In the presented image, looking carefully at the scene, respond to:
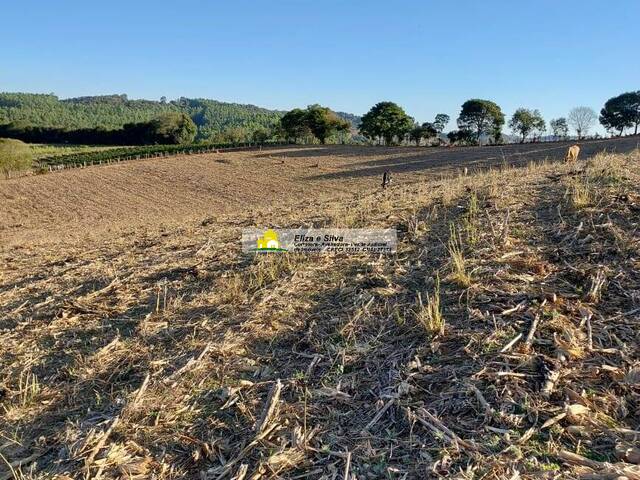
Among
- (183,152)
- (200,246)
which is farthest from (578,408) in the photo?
(183,152)

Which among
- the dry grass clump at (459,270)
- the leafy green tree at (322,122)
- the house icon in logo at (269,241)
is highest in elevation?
the leafy green tree at (322,122)

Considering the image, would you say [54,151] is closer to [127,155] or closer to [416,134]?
[127,155]

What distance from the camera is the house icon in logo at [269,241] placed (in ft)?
17.1

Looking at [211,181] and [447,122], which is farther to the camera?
[447,122]

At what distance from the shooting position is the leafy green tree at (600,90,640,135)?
160ft

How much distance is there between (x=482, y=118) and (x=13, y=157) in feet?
183

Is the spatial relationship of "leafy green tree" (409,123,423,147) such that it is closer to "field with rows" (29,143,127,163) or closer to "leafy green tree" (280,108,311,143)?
"leafy green tree" (280,108,311,143)

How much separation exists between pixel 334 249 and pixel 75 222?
20960mm

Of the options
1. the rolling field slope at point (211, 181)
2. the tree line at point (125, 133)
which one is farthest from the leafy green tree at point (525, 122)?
the tree line at point (125, 133)

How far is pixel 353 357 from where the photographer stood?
2.65 m

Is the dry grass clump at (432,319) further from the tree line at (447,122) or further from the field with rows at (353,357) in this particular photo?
the tree line at (447,122)

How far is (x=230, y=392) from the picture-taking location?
2396 millimetres

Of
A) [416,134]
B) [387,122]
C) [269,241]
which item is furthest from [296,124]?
[269,241]

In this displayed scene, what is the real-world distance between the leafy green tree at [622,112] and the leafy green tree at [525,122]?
7.45m
